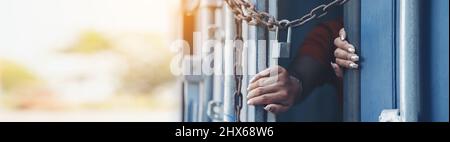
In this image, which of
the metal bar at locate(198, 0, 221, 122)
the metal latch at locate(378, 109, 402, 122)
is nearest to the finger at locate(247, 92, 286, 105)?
the metal latch at locate(378, 109, 402, 122)

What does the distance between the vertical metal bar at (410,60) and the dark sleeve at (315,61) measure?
0.79 feet

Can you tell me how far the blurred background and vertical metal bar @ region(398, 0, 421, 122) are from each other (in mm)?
489

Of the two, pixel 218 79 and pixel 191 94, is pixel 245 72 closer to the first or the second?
pixel 218 79

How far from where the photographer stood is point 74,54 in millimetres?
1931

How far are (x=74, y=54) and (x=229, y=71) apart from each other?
0.40 meters

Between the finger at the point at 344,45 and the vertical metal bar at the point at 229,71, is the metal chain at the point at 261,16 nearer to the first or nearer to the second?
the finger at the point at 344,45

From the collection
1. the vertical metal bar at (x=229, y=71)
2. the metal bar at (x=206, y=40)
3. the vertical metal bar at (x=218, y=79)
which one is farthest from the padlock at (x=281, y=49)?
the metal bar at (x=206, y=40)

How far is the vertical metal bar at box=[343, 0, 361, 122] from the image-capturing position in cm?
180

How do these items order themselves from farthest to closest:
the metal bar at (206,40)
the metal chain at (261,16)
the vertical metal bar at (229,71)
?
the metal bar at (206,40) → the vertical metal bar at (229,71) → the metal chain at (261,16)

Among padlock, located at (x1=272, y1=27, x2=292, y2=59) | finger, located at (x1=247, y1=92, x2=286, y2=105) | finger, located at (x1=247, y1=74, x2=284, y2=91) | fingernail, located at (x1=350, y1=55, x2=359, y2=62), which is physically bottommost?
finger, located at (x1=247, y1=92, x2=286, y2=105)

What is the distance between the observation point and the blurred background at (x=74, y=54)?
181 cm

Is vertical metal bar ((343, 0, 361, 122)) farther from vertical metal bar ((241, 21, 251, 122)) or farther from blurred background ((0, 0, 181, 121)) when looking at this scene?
blurred background ((0, 0, 181, 121))
